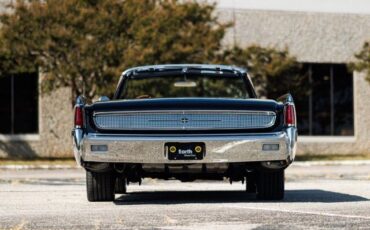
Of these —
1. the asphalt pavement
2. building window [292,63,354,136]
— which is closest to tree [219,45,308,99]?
building window [292,63,354,136]

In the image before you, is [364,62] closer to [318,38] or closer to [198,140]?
[318,38]

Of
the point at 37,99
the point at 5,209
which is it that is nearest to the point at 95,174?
the point at 5,209

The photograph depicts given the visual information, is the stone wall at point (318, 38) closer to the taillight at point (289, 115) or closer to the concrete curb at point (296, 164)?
the concrete curb at point (296, 164)

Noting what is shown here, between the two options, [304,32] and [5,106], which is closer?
[5,106]

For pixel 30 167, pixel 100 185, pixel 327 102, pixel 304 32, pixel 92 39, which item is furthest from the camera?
pixel 327 102

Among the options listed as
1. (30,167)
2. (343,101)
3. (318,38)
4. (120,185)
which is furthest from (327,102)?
(120,185)

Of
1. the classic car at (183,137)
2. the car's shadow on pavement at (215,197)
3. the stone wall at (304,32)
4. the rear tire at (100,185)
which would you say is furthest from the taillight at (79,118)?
the stone wall at (304,32)

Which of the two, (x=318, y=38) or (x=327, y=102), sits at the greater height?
(x=318, y=38)

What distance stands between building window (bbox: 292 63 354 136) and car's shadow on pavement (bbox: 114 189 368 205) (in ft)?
69.5

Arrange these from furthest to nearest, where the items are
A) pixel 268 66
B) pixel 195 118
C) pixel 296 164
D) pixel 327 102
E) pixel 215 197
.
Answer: pixel 327 102 < pixel 268 66 < pixel 296 164 < pixel 215 197 < pixel 195 118

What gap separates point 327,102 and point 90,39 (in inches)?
416

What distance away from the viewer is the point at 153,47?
27094 mm

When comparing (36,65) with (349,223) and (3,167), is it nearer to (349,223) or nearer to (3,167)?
(3,167)

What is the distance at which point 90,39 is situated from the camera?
27281 millimetres
